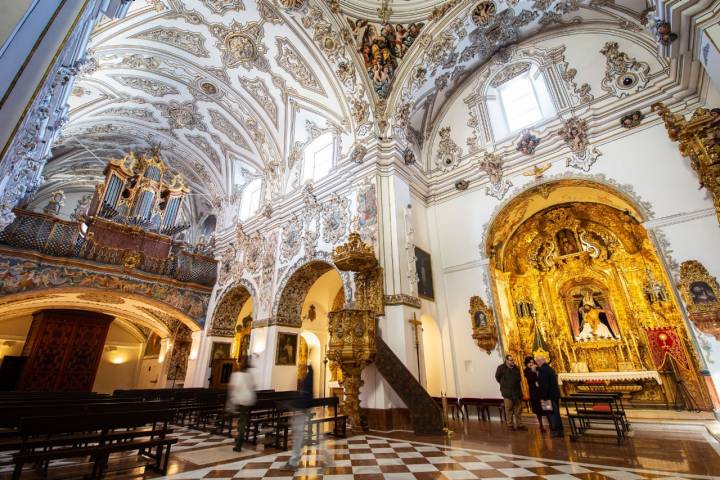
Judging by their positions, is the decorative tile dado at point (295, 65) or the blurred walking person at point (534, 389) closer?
the blurred walking person at point (534, 389)

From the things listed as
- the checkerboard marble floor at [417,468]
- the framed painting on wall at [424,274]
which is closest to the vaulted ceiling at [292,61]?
the framed painting on wall at [424,274]

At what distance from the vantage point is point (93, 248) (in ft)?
38.1

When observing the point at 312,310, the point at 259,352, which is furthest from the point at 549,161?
the point at 259,352

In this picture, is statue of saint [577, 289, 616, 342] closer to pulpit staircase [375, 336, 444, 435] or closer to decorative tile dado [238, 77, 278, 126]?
pulpit staircase [375, 336, 444, 435]

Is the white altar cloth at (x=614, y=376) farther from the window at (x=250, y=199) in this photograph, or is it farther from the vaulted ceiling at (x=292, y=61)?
the window at (x=250, y=199)

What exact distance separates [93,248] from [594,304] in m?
17.1

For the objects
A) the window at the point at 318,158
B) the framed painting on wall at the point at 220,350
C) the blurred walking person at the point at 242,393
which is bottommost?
the blurred walking person at the point at 242,393

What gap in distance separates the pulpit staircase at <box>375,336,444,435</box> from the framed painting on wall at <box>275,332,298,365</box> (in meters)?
4.47

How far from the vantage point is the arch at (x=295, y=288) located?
34.8 feet

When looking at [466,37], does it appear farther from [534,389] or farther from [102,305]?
[102,305]

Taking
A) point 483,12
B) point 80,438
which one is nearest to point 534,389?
point 80,438

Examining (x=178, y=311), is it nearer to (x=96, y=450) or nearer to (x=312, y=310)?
(x=312, y=310)

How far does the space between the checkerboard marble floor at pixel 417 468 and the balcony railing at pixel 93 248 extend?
10797mm

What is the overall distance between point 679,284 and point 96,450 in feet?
30.8
